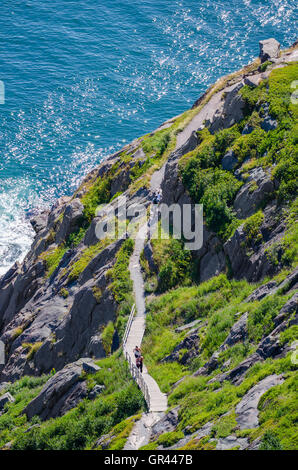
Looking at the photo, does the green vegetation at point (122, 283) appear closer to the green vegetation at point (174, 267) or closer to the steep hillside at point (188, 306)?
the steep hillside at point (188, 306)

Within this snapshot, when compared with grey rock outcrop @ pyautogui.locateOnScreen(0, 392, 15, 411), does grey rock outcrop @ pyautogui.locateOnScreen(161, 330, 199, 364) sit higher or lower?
higher

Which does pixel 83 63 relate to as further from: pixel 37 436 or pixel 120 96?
pixel 37 436

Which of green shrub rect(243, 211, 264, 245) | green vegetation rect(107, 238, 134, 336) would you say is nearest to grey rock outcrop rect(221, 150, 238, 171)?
green shrub rect(243, 211, 264, 245)

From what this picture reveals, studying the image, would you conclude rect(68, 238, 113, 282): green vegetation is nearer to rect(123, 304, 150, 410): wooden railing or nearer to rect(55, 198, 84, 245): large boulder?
rect(55, 198, 84, 245): large boulder

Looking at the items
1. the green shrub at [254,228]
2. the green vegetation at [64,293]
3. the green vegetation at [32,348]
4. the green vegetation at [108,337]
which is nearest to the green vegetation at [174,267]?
the green vegetation at [108,337]

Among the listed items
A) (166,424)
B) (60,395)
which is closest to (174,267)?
(60,395)

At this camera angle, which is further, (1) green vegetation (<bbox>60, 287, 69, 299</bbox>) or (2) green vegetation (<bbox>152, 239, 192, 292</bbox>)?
(1) green vegetation (<bbox>60, 287, 69, 299</bbox>)

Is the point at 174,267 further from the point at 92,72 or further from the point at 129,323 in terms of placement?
the point at 92,72
